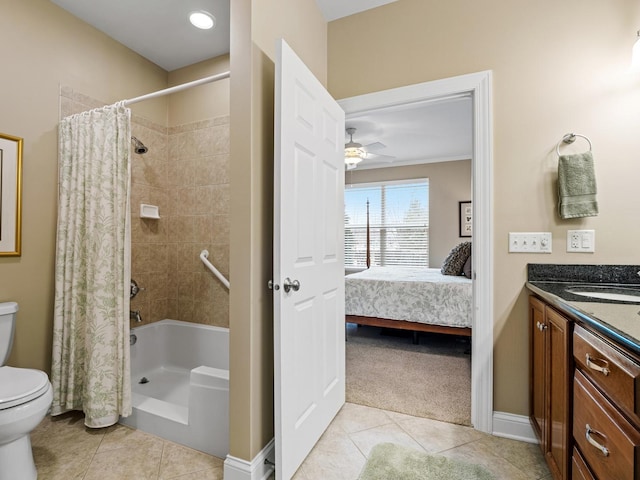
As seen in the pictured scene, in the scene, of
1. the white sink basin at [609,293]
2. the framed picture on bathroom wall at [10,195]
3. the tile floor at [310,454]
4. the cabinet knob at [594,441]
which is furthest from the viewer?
the framed picture on bathroom wall at [10,195]

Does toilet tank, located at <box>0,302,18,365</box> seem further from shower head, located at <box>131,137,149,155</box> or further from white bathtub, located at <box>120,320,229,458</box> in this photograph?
shower head, located at <box>131,137,149,155</box>

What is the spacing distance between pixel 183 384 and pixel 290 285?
173cm

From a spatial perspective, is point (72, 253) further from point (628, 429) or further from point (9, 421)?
point (628, 429)

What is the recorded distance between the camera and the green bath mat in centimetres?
150

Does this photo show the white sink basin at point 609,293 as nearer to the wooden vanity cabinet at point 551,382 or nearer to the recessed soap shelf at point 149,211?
the wooden vanity cabinet at point 551,382

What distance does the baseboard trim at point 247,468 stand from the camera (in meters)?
1.41

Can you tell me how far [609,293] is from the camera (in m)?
1.42

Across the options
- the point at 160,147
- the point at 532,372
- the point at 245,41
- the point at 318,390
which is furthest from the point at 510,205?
the point at 160,147

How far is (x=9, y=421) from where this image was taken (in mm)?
1284

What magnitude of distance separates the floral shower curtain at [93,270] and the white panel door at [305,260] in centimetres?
111

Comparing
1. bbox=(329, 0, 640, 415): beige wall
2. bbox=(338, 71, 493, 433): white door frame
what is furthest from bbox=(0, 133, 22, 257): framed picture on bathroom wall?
bbox=(338, 71, 493, 433): white door frame

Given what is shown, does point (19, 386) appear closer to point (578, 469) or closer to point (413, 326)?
point (578, 469)

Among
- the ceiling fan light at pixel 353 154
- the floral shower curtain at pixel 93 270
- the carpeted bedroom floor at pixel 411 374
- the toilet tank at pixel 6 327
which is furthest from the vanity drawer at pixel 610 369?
the ceiling fan light at pixel 353 154

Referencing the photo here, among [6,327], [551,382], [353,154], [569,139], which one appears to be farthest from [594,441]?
[353,154]
